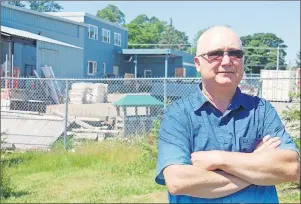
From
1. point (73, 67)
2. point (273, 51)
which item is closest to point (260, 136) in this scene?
point (73, 67)

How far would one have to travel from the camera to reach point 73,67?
3266 centimetres

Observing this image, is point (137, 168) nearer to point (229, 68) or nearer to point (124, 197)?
point (124, 197)

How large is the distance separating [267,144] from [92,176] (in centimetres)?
648

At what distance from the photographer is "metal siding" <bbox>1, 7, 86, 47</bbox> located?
27.4 m

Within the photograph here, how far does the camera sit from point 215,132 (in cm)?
239

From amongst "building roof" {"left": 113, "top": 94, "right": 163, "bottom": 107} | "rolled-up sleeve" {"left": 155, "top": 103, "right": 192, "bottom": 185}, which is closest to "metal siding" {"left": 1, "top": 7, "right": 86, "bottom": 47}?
"building roof" {"left": 113, "top": 94, "right": 163, "bottom": 107}

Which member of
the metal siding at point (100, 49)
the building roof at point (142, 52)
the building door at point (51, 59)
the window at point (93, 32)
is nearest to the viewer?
the building door at point (51, 59)

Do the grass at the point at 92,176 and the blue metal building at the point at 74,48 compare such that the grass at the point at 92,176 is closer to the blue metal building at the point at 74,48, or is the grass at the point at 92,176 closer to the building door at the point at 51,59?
the blue metal building at the point at 74,48

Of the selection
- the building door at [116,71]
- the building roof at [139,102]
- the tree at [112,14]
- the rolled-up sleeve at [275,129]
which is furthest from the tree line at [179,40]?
the rolled-up sleeve at [275,129]

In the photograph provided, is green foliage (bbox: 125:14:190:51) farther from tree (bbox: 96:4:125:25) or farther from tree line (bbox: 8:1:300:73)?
tree (bbox: 96:4:125:25)

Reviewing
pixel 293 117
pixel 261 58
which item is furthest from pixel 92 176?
pixel 261 58

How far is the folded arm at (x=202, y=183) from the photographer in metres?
2.30

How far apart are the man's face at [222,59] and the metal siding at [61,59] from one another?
25197 mm

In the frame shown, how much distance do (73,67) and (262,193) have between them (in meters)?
30.9
